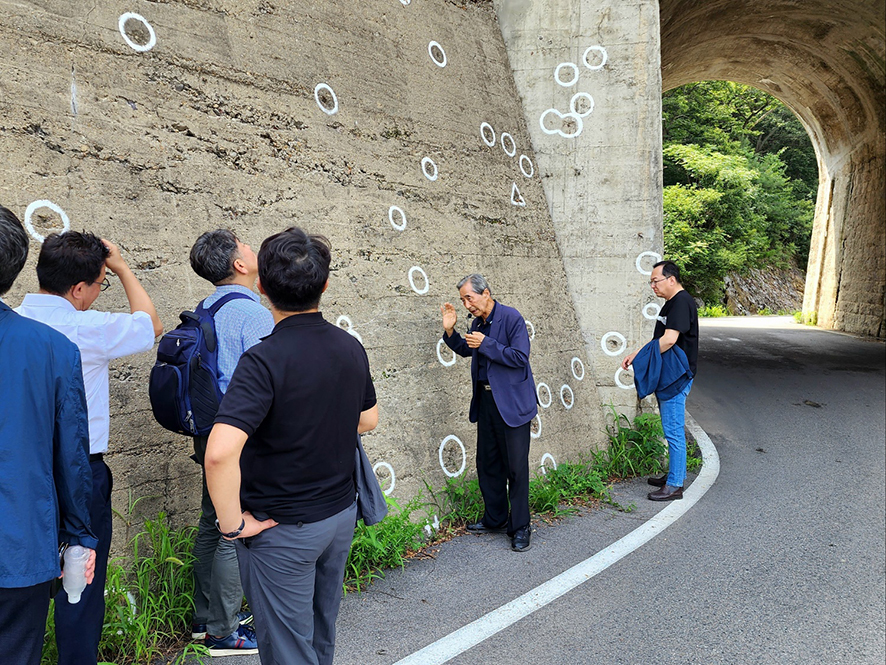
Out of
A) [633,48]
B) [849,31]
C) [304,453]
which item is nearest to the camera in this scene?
[304,453]

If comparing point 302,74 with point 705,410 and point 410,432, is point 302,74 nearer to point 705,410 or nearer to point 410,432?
point 410,432

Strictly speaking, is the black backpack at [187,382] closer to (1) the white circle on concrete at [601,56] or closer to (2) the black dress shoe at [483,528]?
(2) the black dress shoe at [483,528]

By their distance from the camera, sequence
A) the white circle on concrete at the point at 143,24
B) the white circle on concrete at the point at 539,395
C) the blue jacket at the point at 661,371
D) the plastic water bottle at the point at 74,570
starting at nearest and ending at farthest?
the plastic water bottle at the point at 74,570 < the white circle on concrete at the point at 143,24 < the blue jacket at the point at 661,371 < the white circle on concrete at the point at 539,395

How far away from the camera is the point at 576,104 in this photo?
6.98m

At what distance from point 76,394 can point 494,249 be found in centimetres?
447

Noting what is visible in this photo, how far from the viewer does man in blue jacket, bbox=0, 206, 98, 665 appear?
5.87 ft

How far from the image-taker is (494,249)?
602 cm

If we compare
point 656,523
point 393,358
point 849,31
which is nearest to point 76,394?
point 393,358

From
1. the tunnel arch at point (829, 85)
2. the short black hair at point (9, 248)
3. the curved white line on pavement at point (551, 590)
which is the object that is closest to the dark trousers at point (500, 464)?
the curved white line on pavement at point (551, 590)

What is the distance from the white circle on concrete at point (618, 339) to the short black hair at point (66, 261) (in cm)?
529

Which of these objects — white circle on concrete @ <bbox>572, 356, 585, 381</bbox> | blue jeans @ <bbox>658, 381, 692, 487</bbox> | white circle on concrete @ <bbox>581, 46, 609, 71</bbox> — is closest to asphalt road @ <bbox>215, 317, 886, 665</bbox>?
blue jeans @ <bbox>658, 381, 692, 487</bbox>

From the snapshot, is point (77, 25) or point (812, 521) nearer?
point (77, 25)

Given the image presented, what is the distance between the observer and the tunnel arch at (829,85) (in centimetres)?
1156

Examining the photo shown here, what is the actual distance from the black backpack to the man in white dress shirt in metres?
0.18
